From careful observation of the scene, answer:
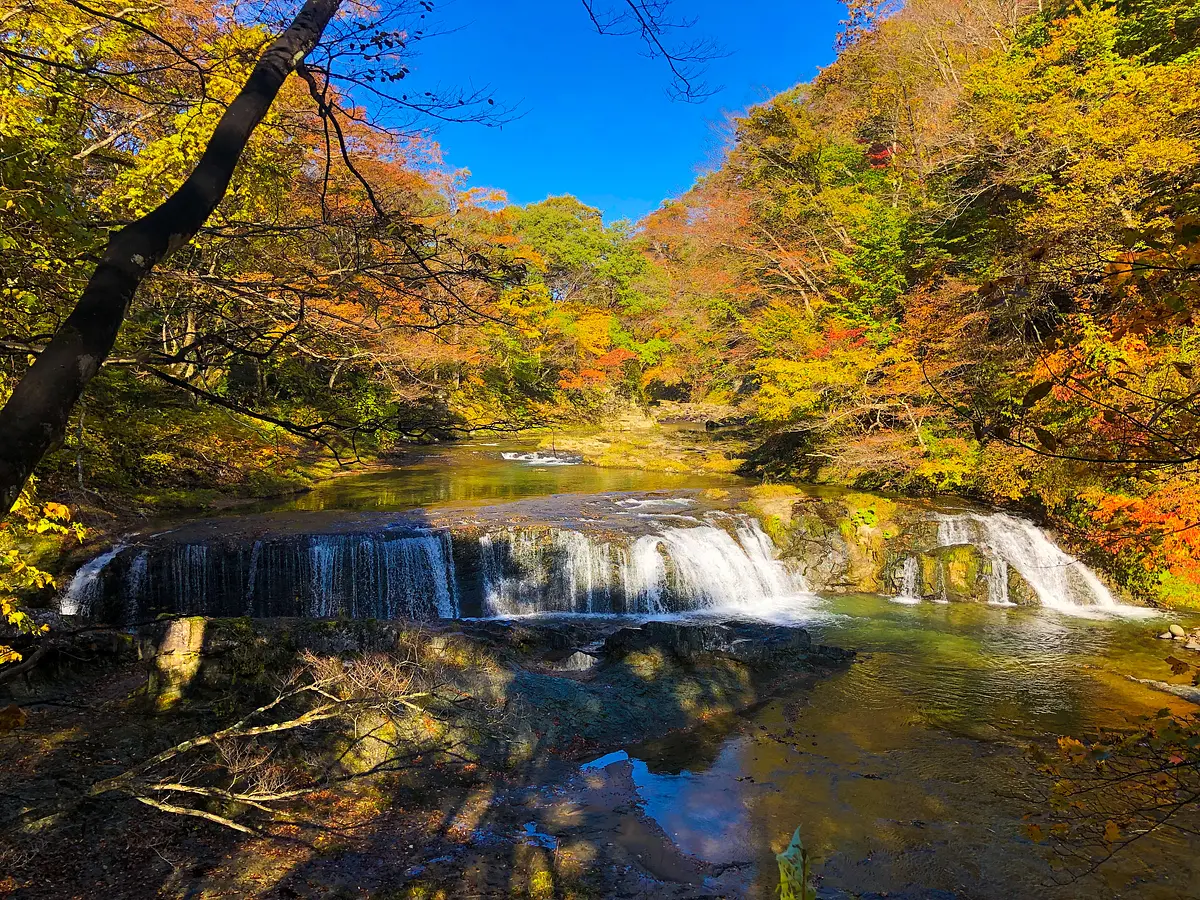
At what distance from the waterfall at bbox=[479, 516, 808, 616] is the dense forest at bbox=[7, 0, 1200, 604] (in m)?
3.54

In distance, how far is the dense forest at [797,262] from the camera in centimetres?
418

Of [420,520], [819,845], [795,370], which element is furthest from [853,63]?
[819,845]

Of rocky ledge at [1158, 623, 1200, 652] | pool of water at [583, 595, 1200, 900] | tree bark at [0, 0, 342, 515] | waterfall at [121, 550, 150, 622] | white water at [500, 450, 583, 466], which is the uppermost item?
white water at [500, 450, 583, 466]

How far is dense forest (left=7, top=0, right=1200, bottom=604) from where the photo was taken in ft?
13.7

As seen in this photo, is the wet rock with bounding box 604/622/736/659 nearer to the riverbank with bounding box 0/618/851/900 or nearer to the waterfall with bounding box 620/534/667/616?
the riverbank with bounding box 0/618/851/900

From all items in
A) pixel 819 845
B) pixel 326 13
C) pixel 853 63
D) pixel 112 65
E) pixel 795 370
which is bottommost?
pixel 819 845

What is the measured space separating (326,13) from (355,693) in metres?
5.69

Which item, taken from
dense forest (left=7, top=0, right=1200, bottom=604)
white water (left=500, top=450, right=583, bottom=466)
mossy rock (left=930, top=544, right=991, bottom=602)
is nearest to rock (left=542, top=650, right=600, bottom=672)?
dense forest (left=7, top=0, right=1200, bottom=604)

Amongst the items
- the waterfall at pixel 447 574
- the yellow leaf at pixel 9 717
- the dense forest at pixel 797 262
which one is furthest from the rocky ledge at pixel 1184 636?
the yellow leaf at pixel 9 717

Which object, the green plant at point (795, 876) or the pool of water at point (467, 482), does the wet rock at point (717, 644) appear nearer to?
the pool of water at point (467, 482)

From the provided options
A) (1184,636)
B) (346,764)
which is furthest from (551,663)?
(1184,636)

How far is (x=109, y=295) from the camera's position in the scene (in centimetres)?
206

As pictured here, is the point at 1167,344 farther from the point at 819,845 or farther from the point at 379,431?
the point at 379,431

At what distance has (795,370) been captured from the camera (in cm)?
1830
